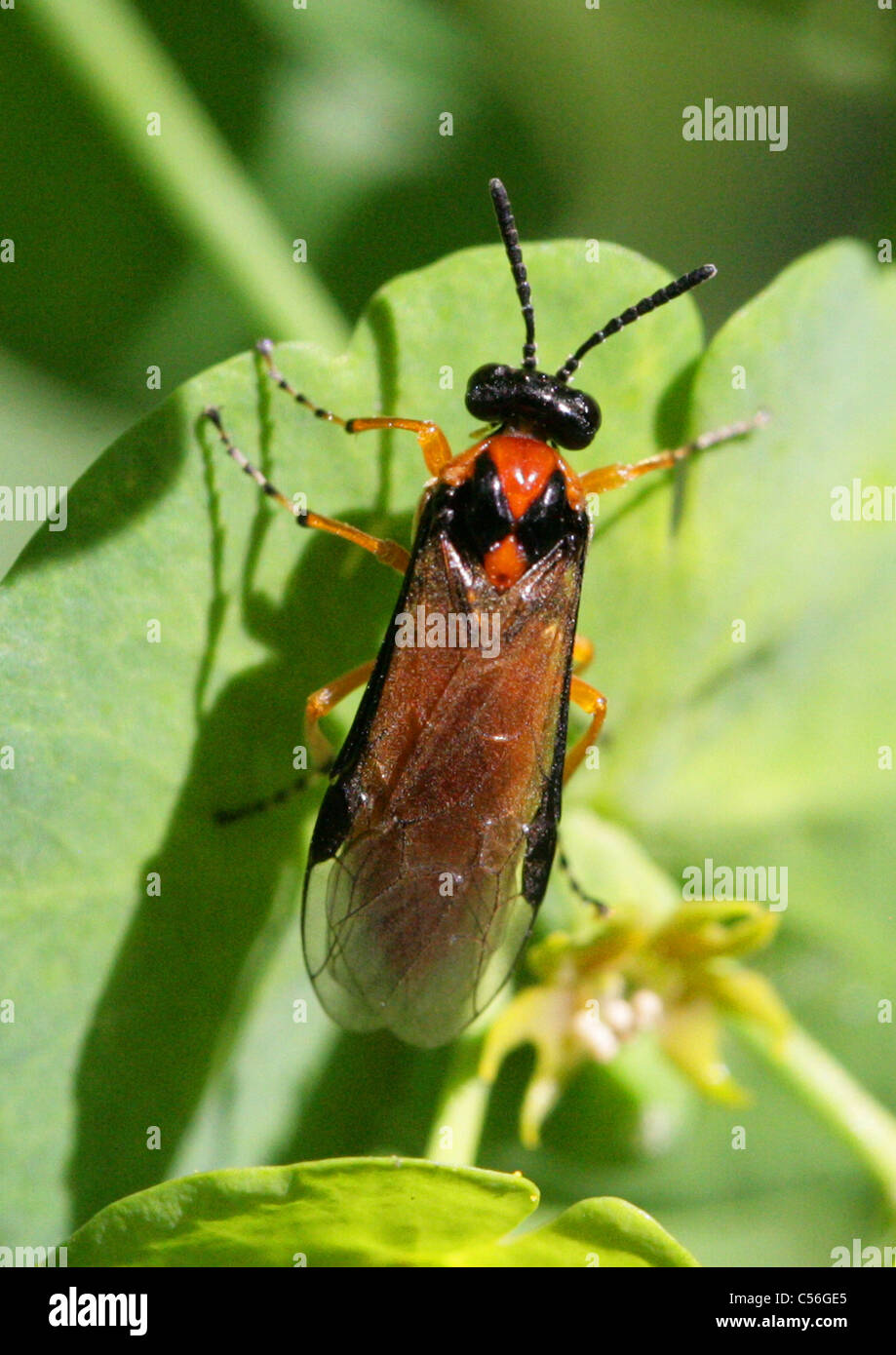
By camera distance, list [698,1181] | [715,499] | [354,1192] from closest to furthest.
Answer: [354,1192]
[715,499]
[698,1181]

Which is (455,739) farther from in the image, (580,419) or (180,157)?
(180,157)

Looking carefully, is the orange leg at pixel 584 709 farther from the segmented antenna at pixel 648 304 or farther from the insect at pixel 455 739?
the segmented antenna at pixel 648 304

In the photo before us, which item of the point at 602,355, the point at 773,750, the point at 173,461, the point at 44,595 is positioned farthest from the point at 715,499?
the point at 44,595

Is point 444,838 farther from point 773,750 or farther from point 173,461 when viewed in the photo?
point 773,750

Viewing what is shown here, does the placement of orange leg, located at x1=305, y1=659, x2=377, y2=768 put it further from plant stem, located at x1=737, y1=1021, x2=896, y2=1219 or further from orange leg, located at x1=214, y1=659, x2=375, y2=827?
plant stem, located at x1=737, y1=1021, x2=896, y2=1219

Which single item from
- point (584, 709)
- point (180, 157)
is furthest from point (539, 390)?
point (180, 157)

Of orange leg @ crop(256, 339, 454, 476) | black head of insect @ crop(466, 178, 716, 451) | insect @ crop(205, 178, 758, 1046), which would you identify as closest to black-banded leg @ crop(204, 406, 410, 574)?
insect @ crop(205, 178, 758, 1046)
